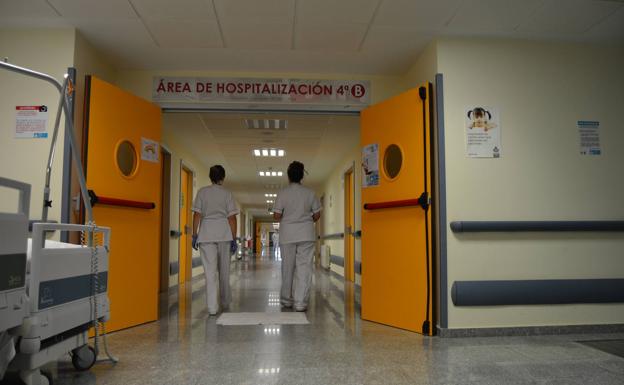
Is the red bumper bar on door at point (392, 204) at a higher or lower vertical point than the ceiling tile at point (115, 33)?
lower

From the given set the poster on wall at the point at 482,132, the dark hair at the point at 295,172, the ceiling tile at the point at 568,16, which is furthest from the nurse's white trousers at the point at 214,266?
the ceiling tile at the point at 568,16

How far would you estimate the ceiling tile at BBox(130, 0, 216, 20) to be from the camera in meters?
3.30

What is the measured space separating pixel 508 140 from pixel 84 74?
3.59m

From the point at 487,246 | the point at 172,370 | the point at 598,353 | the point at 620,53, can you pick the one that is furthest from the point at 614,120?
the point at 172,370

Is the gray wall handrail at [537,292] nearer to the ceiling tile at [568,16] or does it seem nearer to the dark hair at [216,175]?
the ceiling tile at [568,16]

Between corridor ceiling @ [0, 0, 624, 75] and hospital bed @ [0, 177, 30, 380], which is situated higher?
corridor ceiling @ [0, 0, 624, 75]

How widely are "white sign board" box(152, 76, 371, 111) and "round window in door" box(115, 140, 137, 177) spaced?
23.8 inches

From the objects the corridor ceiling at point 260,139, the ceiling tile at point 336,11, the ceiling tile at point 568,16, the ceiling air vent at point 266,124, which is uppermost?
the ceiling tile at point 336,11

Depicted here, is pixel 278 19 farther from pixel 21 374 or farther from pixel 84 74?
pixel 21 374

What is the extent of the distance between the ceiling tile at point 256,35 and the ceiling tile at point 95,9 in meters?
0.72

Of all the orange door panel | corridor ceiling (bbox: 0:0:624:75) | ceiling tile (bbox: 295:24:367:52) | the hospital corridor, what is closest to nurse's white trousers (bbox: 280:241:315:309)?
the hospital corridor

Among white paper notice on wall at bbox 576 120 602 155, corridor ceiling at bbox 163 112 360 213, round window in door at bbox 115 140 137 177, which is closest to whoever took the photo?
white paper notice on wall at bbox 576 120 602 155

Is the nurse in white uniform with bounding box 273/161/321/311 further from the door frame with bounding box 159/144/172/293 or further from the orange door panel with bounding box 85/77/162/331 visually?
the door frame with bounding box 159/144/172/293

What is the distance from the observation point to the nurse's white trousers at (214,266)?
14.7 feet
